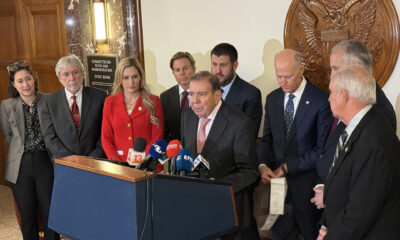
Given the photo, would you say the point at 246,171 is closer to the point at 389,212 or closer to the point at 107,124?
the point at 389,212

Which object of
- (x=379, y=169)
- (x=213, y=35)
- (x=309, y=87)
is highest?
(x=213, y=35)

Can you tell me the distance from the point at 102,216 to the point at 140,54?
351 cm

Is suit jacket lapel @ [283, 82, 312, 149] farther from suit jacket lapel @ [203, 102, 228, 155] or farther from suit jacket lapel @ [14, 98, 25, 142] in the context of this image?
suit jacket lapel @ [14, 98, 25, 142]

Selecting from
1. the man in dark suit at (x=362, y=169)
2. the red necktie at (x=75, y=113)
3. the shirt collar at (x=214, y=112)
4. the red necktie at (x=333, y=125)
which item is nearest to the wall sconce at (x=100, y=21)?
the red necktie at (x=75, y=113)

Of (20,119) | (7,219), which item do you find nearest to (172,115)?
(20,119)

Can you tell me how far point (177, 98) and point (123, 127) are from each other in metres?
0.62

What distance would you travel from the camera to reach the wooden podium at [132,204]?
80.2 inches

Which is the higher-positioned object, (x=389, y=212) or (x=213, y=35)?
(x=213, y=35)

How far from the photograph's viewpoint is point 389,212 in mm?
2254

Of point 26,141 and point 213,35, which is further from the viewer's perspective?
point 213,35

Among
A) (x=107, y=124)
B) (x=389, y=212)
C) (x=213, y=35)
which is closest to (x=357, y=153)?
(x=389, y=212)

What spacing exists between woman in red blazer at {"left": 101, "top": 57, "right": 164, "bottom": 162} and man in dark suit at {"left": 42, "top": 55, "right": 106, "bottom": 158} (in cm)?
23

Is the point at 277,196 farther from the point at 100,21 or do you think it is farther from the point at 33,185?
→ the point at 100,21

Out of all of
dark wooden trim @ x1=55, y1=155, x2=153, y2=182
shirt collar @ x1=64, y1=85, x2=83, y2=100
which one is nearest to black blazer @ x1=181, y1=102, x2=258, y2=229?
dark wooden trim @ x1=55, y1=155, x2=153, y2=182
